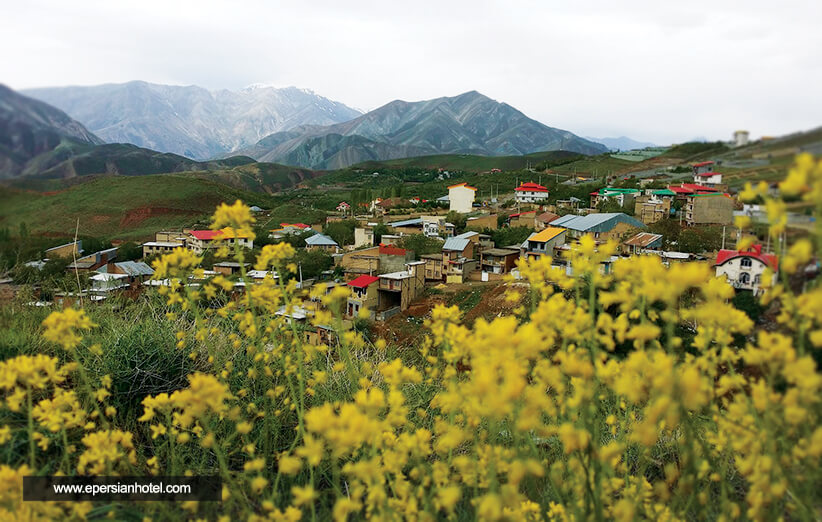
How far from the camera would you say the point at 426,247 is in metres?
41.2

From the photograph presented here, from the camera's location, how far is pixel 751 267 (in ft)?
7.61

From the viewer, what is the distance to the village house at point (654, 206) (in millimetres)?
38562

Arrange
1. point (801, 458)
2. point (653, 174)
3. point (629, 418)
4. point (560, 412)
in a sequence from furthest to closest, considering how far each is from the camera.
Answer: point (653, 174)
point (629, 418)
point (560, 412)
point (801, 458)

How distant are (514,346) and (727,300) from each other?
5.45ft

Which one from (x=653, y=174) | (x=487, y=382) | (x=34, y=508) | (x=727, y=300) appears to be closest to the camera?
(x=487, y=382)

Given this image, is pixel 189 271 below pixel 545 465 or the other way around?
the other way around

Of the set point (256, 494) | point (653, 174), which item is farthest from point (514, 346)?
point (653, 174)

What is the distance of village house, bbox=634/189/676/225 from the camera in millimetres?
38562

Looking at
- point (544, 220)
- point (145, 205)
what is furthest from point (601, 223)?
point (145, 205)

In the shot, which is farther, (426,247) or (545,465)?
(426,247)

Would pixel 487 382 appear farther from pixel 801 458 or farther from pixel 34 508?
pixel 34 508

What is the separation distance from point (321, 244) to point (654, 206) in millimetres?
31183

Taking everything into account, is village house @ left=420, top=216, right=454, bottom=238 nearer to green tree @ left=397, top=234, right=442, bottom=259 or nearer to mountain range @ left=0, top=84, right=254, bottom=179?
green tree @ left=397, top=234, right=442, bottom=259

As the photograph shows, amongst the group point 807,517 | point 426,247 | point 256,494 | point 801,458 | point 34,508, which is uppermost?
point 801,458
